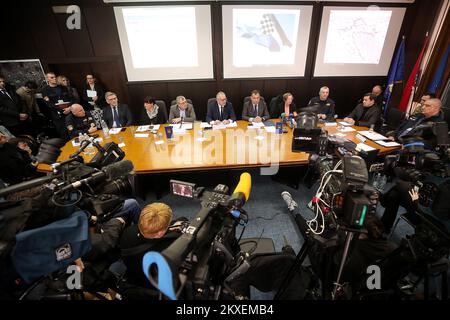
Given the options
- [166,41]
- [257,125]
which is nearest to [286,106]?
[257,125]

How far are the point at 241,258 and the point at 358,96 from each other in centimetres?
601

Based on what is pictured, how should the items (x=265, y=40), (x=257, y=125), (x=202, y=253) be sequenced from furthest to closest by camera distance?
(x=265, y=40)
(x=257, y=125)
(x=202, y=253)

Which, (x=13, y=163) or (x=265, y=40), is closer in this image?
(x=13, y=163)

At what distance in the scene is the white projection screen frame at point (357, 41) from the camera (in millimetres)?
4633

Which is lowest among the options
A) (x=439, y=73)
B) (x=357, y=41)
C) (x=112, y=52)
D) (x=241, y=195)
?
(x=241, y=195)


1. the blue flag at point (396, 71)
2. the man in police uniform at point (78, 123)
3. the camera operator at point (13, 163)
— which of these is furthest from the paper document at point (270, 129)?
the blue flag at point (396, 71)

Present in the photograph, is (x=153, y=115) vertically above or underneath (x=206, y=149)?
above

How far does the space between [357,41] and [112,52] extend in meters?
5.50

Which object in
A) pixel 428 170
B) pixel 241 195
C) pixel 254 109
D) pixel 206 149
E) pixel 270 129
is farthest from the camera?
pixel 254 109

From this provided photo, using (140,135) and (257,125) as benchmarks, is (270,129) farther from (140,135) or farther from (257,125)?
(140,135)

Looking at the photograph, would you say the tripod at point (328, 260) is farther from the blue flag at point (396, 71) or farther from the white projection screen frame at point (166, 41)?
the blue flag at point (396, 71)

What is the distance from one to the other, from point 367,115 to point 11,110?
696cm

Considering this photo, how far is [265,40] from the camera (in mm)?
4715

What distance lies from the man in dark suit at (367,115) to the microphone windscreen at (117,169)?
3.87 metres
